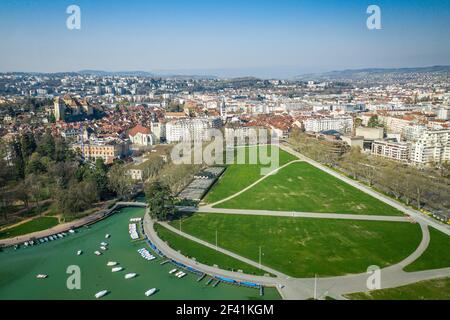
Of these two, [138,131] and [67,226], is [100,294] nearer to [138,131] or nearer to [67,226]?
[67,226]

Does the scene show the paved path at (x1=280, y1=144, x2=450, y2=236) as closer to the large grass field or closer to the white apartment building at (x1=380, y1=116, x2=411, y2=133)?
the large grass field

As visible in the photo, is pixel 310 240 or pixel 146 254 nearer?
pixel 146 254

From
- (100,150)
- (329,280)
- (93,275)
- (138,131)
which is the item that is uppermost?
(138,131)

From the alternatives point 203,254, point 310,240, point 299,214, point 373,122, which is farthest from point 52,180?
point 373,122

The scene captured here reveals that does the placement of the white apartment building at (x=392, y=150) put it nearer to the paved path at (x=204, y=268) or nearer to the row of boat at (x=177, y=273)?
the paved path at (x=204, y=268)

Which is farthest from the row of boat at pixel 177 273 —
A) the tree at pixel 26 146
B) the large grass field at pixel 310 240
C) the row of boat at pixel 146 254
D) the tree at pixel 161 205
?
the tree at pixel 26 146

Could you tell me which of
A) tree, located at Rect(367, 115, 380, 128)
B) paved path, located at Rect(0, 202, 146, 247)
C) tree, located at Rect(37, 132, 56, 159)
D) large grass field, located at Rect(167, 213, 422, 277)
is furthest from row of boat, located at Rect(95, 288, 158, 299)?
tree, located at Rect(367, 115, 380, 128)
